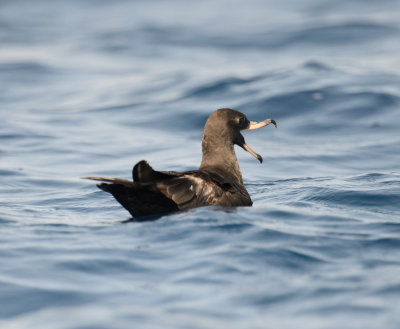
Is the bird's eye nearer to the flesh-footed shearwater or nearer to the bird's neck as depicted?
the flesh-footed shearwater

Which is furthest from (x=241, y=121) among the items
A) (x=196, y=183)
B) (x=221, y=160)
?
(x=196, y=183)

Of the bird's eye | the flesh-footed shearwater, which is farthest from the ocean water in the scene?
the bird's eye

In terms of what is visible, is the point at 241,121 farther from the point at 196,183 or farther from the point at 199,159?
the point at 199,159

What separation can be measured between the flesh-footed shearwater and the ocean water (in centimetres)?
18

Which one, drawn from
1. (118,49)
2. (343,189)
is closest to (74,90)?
(118,49)

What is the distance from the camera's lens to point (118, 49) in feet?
72.8

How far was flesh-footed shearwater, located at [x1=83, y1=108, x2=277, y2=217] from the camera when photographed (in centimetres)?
705

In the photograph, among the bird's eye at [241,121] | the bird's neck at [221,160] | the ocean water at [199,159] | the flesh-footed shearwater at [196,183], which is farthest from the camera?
the bird's eye at [241,121]

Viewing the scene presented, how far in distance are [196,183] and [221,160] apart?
1116 millimetres

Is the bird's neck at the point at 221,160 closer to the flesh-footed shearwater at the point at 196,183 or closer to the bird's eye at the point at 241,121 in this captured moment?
the flesh-footed shearwater at the point at 196,183

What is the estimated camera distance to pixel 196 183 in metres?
7.41

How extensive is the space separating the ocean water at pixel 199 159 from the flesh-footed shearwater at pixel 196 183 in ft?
0.59

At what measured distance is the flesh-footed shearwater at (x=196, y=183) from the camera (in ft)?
23.1

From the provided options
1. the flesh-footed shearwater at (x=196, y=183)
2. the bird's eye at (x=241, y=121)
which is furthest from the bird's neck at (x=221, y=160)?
the bird's eye at (x=241, y=121)
